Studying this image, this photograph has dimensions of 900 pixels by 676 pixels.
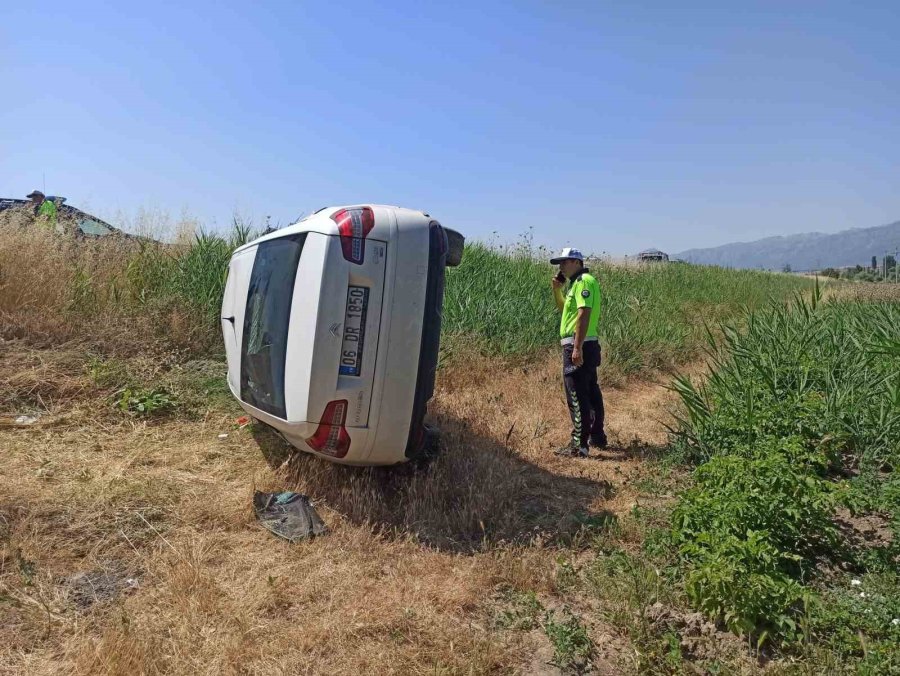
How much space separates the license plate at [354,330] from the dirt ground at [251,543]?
2.92 feet

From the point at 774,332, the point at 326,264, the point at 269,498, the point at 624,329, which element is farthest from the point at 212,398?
the point at 624,329

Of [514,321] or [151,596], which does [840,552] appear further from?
[514,321]

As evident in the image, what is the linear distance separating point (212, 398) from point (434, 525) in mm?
2821

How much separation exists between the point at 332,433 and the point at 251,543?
750 mm

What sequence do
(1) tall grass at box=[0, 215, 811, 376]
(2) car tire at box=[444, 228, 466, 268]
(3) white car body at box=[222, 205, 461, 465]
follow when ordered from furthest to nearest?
(1) tall grass at box=[0, 215, 811, 376], (2) car tire at box=[444, 228, 466, 268], (3) white car body at box=[222, 205, 461, 465]

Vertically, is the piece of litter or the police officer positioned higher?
the police officer

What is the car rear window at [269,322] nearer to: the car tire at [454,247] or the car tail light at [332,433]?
the car tail light at [332,433]

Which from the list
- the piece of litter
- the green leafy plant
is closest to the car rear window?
the piece of litter

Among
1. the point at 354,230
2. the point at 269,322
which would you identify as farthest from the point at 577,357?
the point at 269,322

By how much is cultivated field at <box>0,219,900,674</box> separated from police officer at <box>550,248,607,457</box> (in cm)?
28

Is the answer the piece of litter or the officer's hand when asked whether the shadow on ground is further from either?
the officer's hand

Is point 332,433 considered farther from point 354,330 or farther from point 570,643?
point 570,643

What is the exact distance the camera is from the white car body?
334 centimetres

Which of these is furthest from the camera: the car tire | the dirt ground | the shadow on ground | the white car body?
the car tire
